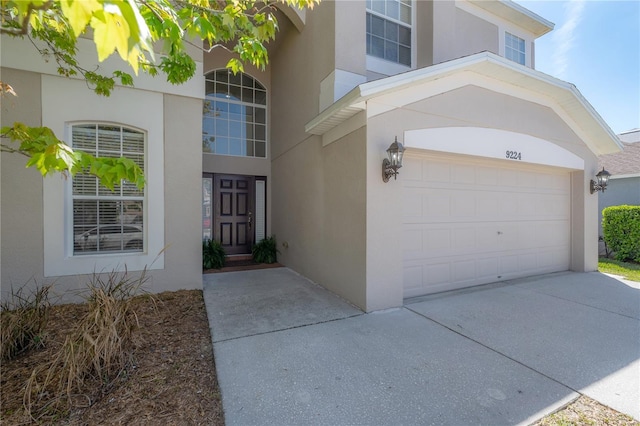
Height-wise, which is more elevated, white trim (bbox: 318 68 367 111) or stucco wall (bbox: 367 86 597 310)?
white trim (bbox: 318 68 367 111)

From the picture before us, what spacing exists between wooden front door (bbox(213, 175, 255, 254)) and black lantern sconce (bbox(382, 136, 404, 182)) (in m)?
5.12

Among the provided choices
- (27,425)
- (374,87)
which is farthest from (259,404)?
(374,87)

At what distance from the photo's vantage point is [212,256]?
23.7ft

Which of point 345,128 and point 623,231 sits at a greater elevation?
point 345,128

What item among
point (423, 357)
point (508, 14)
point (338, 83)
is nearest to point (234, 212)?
point (338, 83)

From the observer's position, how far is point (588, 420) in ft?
7.33

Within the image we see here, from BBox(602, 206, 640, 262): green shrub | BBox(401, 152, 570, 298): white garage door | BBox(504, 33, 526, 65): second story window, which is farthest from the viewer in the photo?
BBox(602, 206, 640, 262): green shrub

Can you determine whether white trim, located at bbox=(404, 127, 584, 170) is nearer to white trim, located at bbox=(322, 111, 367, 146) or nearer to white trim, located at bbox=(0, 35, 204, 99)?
white trim, located at bbox=(322, 111, 367, 146)

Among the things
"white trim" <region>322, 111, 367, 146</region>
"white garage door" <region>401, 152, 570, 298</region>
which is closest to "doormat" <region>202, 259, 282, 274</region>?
"white trim" <region>322, 111, 367, 146</region>

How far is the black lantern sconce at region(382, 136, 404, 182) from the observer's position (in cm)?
412

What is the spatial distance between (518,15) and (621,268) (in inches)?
296

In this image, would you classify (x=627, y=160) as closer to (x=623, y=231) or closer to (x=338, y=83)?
(x=623, y=231)

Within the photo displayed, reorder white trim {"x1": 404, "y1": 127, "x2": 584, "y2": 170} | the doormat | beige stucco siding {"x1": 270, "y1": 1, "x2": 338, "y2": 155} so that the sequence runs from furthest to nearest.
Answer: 1. the doormat
2. beige stucco siding {"x1": 270, "y1": 1, "x2": 338, "y2": 155}
3. white trim {"x1": 404, "y1": 127, "x2": 584, "y2": 170}

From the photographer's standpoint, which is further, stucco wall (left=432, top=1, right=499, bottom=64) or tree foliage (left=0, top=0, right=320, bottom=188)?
stucco wall (left=432, top=1, right=499, bottom=64)
